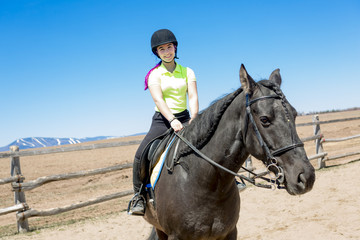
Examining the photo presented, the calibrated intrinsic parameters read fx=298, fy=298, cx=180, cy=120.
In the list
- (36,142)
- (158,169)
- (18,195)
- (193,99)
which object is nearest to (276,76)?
(193,99)

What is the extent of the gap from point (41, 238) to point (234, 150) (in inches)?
212

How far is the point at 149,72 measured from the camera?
3369 mm

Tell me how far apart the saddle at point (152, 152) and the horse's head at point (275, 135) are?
1.08 meters

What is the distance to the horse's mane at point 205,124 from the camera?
2582 millimetres

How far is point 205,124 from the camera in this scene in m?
2.72

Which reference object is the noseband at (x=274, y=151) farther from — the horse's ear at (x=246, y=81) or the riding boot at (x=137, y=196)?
the riding boot at (x=137, y=196)

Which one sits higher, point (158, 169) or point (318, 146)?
point (158, 169)

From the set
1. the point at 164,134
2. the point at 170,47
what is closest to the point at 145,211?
the point at 164,134

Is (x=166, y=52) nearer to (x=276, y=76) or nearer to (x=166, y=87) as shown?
(x=166, y=87)

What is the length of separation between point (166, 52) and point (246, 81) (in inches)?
48.8


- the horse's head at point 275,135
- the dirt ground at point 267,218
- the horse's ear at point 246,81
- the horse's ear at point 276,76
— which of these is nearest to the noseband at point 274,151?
the horse's head at point 275,135

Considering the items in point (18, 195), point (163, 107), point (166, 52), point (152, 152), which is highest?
point (166, 52)

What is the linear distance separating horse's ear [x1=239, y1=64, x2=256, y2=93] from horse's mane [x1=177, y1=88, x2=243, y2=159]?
0.19 meters

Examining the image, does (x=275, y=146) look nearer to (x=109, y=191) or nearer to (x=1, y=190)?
(x=109, y=191)
